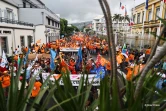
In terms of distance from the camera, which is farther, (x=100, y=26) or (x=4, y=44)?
(x=100, y=26)

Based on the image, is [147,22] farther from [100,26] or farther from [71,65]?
[100,26]

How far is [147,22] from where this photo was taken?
32.5 m

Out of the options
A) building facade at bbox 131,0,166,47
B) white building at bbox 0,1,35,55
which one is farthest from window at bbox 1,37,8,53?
building facade at bbox 131,0,166,47

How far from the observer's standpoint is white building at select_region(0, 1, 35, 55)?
1892 centimetres

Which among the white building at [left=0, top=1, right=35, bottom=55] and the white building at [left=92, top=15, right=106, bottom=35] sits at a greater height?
the white building at [left=92, top=15, right=106, bottom=35]

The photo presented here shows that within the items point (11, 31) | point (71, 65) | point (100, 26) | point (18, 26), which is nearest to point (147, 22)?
point (18, 26)

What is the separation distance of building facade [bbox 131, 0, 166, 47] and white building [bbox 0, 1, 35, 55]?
14172mm

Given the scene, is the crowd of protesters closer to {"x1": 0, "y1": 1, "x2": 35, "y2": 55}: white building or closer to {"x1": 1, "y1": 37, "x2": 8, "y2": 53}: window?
{"x1": 1, "y1": 37, "x2": 8, "y2": 53}: window

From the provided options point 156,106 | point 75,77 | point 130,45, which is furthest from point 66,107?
point 130,45

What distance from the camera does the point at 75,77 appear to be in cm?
788

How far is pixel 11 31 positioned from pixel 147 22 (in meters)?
23.1

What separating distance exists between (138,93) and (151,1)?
32753mm

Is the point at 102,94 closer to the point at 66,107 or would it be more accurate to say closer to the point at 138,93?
the point at 138,93

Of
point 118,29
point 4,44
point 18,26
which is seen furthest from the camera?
point 118,29
